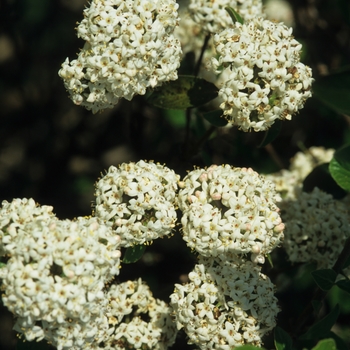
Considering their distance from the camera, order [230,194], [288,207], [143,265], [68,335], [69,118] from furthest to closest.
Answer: [69,118], [143,265], [288,207], [230,194], [68,335]

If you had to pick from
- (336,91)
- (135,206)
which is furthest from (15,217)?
(336,91)

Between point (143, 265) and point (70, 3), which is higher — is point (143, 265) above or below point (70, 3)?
below

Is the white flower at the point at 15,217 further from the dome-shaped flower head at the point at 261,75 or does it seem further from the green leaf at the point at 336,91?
the green leaf at the point at 336,91

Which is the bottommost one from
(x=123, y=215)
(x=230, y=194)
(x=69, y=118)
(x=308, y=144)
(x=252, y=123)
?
(x=69, y=118)

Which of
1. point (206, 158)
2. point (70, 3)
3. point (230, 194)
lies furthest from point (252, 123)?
point (70, 3)

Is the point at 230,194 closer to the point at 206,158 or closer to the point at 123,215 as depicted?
the point at 123,215

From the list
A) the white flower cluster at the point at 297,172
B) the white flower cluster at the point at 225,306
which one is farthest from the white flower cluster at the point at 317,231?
the white flower cluster at the point at 225,306

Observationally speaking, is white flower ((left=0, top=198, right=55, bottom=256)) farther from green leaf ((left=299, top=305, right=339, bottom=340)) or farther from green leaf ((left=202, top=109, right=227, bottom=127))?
green leaf ((left=299, top=305, right=339, bottom=340))
